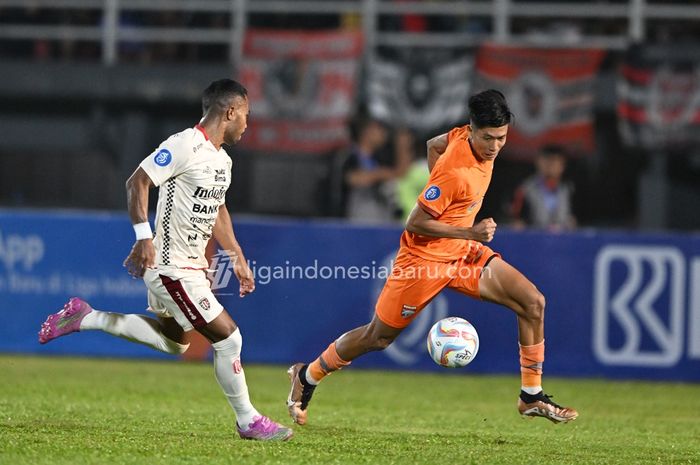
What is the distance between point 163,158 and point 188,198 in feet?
1.07

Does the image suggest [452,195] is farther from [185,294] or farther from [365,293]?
[365,293]

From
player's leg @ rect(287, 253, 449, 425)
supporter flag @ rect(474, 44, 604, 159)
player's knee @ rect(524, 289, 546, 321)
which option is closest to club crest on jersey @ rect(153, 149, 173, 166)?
player's leg @ rect(287, 253, 449, 425)

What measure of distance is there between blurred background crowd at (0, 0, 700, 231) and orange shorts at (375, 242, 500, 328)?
7101mm

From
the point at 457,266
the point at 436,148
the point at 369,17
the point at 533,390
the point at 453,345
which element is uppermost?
the point at 369,17

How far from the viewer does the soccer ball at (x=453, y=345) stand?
873 cm

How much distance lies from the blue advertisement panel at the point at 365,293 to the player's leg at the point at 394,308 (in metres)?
4.17

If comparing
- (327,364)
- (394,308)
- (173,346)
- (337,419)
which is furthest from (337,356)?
(173,346)

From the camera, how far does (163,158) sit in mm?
7594

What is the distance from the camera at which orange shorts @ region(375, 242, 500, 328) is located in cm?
863

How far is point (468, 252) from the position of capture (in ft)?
28.8

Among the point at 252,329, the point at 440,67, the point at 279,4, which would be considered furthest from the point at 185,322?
the point at 279,4

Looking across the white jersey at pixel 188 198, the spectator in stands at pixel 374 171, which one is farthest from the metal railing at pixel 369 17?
the white jersey at pixel 188 198

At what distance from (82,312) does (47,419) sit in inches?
35.2

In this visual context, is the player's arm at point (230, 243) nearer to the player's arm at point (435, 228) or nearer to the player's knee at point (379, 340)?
the player's knee at point (379, 340)
